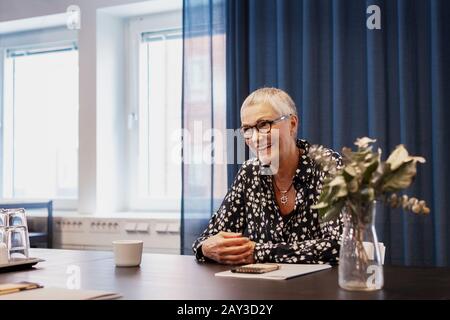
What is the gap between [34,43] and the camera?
13.5 feet

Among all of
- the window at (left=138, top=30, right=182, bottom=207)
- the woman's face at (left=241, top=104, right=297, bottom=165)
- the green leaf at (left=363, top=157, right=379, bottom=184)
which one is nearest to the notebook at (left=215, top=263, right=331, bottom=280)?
the green leaf at (left=363, top=157, right=379, bottom=184)

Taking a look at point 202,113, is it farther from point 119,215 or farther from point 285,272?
point 285,272

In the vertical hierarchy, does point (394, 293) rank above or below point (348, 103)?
below

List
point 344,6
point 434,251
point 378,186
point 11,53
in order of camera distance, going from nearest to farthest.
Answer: point 378,186
point 434,251
point 344,6
point 11,53

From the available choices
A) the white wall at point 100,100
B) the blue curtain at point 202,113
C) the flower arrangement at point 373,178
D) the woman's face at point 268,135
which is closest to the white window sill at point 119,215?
the white wall at point 100,100

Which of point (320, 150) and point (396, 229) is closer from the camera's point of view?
point (320, 150)

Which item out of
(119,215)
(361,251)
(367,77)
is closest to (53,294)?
(361,251)

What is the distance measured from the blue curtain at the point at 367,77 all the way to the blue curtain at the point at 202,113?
0.08 metres

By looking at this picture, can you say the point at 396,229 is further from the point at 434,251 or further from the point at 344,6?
the point at 344,6

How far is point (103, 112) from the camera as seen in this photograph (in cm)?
368

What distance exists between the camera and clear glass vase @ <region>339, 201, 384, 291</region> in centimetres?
129

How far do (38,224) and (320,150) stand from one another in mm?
2748

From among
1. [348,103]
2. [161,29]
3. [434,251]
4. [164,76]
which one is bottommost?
[434,251]

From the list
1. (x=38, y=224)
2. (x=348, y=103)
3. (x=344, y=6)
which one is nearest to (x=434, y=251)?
(x=348, y=103)
